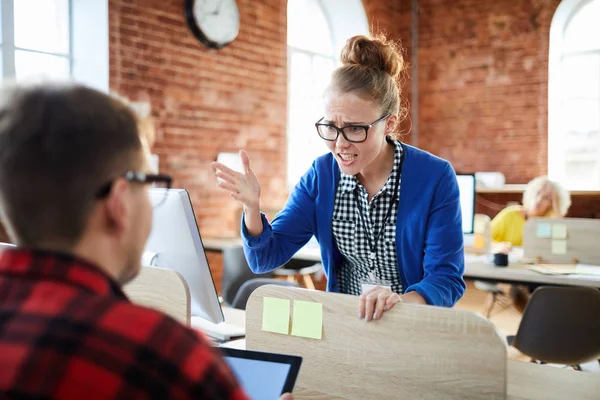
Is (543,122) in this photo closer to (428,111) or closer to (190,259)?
(428,111)

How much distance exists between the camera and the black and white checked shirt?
1.65m

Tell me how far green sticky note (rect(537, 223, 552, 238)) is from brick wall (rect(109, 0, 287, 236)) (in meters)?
2.30

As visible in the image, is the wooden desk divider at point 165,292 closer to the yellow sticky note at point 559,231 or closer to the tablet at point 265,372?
the tablet at point 265,372

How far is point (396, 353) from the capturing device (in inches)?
46.7

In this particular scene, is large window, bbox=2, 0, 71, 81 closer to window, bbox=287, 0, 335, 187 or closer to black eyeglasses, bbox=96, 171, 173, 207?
window, bbox=287, 0, 335, 187

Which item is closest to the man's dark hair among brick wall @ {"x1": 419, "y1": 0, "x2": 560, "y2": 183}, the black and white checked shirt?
the black and white checked shirt

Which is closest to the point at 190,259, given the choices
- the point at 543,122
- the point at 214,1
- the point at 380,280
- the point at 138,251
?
the point at 380,280

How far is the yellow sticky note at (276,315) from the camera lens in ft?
4.34

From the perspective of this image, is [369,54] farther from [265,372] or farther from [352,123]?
[265,372]

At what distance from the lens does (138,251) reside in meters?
0.69

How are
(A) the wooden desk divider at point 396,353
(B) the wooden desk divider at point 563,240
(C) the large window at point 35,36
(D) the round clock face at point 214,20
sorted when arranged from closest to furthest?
(A) the wooden desk divider at point 396,353, (B) the wooden desk divider at point 563,240, (C) the large window at point 35,36, (D) the round clock face at point 214,20

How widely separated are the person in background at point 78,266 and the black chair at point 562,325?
7.12 ft

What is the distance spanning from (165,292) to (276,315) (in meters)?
0.28

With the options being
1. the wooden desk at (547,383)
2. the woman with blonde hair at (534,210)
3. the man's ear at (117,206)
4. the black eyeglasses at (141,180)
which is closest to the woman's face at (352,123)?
the wooden desk at (547,383)
